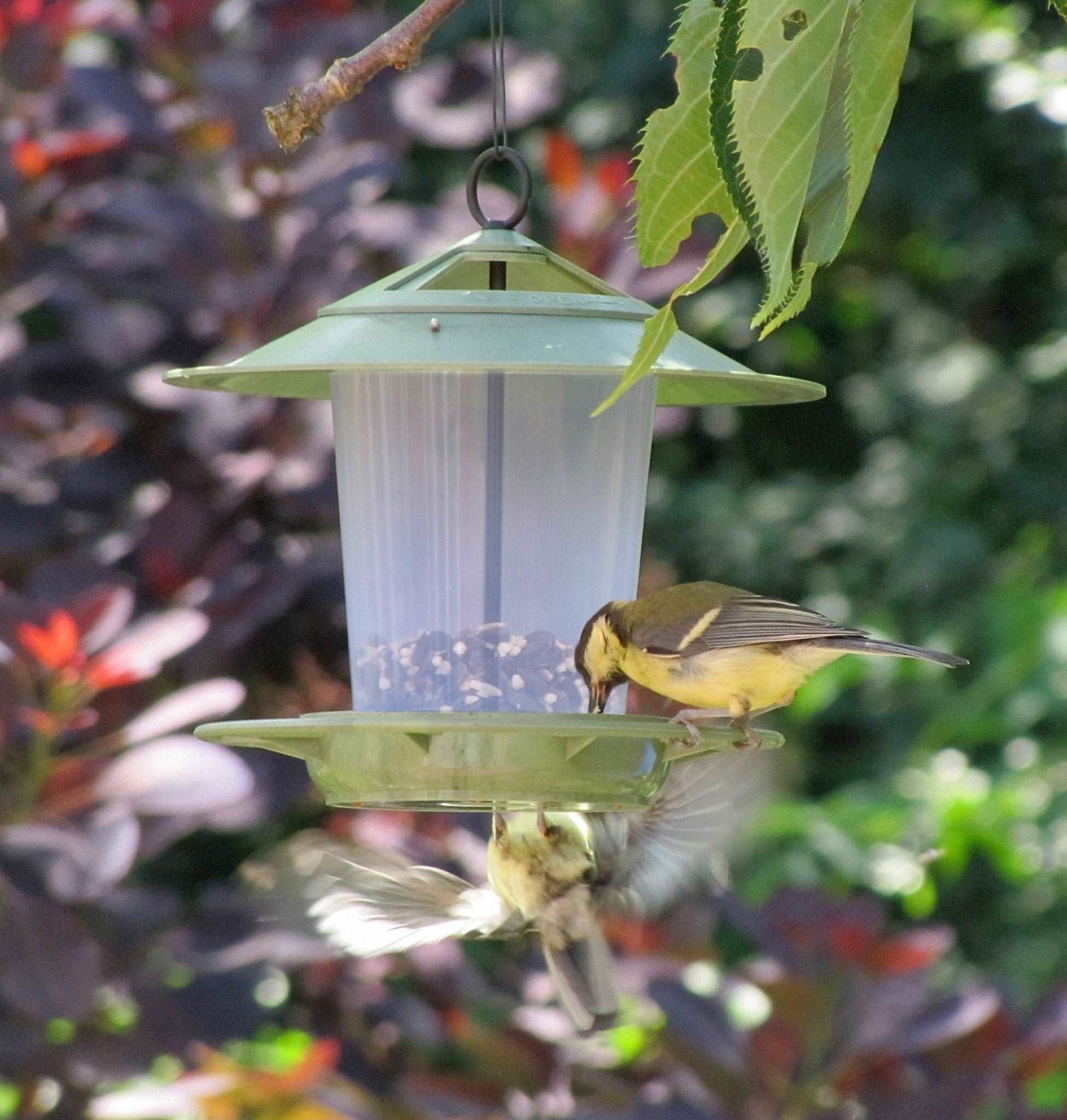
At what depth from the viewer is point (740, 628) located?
9.53 ft

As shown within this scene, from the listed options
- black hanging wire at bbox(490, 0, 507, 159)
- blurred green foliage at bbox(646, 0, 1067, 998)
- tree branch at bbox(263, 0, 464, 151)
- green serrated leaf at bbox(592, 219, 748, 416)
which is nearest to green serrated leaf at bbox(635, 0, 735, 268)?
green serrated leaf at bbox(592, 219, 748, 416)

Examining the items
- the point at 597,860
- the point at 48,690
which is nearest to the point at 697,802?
the point at 597,860

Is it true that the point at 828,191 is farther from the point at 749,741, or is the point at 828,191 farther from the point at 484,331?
the point at 749,741

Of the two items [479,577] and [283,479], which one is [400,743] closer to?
[479,577]

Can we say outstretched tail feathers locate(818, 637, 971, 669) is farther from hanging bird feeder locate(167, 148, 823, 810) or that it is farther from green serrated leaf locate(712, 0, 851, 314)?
green serrated leaf locate(712, 0, 851, 314)

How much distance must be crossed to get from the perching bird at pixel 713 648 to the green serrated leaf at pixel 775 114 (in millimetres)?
1432

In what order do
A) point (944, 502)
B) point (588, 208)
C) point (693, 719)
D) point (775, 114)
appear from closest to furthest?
1. point (775, 114)
2. point (693, 719)
3. point (588, 208)
4. point (944, 502)

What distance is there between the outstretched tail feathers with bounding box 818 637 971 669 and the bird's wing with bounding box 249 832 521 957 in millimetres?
764

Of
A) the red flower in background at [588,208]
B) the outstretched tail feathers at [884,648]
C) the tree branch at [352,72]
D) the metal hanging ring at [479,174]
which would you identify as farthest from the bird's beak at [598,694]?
the red flower in background at [588,208]

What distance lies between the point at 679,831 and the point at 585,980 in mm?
397

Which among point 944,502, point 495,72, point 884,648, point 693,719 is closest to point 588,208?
point 495,72

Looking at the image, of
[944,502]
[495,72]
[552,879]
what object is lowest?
[552,879]

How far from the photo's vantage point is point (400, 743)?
248 cm

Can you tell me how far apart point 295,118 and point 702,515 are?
4.90 m
